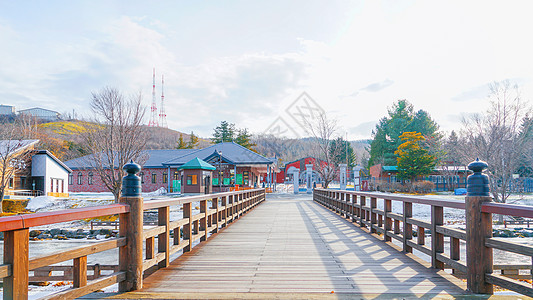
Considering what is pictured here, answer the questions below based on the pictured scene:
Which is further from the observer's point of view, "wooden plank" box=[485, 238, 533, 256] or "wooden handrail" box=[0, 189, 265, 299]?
"wooden plank" box=[485, 238, 533, 256]

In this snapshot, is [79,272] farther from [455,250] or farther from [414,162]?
[414,162]

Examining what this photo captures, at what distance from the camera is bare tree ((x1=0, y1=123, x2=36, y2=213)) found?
24.7 m

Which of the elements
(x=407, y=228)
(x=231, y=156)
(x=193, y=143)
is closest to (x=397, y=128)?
(x=231, y=156)

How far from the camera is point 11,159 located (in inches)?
1022

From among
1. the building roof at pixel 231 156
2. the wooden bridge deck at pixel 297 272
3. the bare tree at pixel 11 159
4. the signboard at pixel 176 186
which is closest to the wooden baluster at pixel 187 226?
the wooden bridge deck at pixel 297 272

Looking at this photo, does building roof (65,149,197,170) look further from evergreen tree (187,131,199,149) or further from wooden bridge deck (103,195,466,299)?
wooden bridge deck (103,195,466,299)

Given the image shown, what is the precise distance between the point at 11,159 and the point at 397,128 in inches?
1712

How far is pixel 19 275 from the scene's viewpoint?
7.21ft

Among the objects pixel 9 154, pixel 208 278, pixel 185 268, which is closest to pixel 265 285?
pixel 208 278

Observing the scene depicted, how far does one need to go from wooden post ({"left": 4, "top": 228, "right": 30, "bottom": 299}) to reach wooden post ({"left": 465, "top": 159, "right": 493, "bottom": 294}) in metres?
3.54

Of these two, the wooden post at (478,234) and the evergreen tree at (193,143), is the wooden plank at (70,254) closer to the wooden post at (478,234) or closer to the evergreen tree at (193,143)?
the wooden post at (478,234)

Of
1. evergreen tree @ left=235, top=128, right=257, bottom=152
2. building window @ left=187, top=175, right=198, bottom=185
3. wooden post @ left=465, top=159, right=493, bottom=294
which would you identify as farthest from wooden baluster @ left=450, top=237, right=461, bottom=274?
evergreen tree @ left=235, top=128, right=257, bottom=152

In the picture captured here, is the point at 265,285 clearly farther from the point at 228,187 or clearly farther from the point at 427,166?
the point at 427,166

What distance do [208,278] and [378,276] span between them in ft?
6.26
